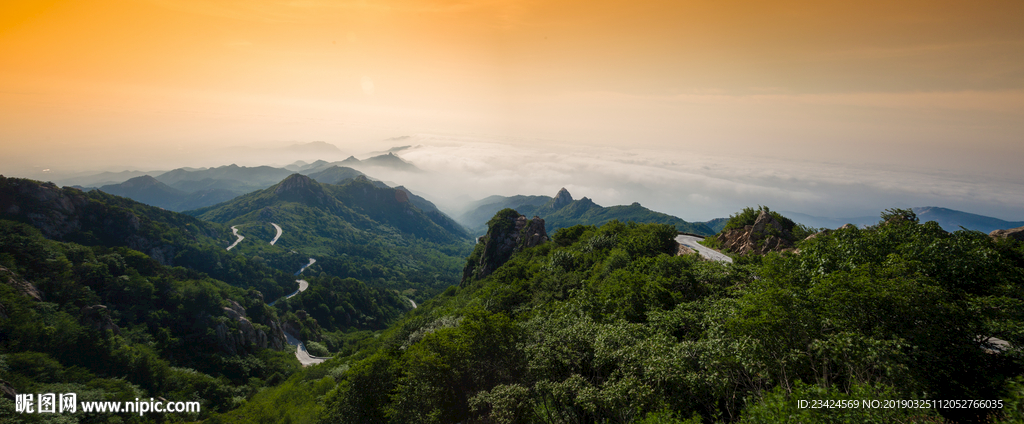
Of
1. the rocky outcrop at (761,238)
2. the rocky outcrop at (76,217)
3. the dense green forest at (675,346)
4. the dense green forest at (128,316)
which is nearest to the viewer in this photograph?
the dense green forest at (675,346)

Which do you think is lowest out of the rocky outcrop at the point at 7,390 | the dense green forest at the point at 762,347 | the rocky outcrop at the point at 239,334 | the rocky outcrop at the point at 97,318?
the rocky outcrop at the point at 239,334

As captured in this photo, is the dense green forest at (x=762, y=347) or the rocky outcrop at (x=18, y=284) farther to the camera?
the rocky outcrop at (x=18, y=284)

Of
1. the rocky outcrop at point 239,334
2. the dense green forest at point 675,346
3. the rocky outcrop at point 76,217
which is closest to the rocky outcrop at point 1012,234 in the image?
the dense green forest at point 675,346

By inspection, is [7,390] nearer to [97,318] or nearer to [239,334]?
[97,318]

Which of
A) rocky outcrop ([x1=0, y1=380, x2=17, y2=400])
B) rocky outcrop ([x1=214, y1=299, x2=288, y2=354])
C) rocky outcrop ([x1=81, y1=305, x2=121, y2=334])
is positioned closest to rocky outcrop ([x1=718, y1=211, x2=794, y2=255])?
rocky outcrop ([x1=0, y1=380, x2=17, y2=400])

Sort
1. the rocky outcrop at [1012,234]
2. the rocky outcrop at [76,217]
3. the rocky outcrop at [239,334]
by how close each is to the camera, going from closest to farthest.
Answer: the rocky outcrop at [1012,234]
the rocky outcrop at [239,334]
the rocky outcrop at [76,217]

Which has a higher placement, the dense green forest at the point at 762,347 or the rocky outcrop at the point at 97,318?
the dense green forest at the point at 762,347

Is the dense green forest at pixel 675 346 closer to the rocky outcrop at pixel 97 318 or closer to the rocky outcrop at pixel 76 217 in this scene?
the rocky outcrop at pixel 97 318
